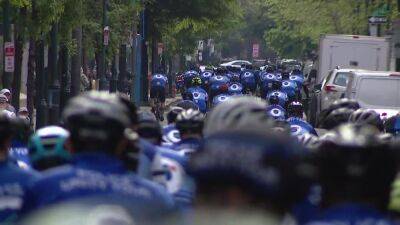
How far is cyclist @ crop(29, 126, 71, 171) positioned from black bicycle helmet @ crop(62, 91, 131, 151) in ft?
9.18

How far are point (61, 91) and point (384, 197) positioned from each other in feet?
84.5

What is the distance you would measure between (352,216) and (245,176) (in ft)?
2.17

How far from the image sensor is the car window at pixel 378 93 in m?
25.1

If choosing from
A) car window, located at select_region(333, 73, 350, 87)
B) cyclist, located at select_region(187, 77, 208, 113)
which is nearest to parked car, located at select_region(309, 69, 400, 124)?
car window, located at select_region(333, 73, 350, 87)

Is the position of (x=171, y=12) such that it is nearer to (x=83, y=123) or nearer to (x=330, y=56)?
(x=330, y=56)

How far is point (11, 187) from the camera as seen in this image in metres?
5.70

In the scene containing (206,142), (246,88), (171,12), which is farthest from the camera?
(171,12)

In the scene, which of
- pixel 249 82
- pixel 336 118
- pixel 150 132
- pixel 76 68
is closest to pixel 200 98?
pixel 76 68

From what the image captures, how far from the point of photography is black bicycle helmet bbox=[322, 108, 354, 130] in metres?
9.22

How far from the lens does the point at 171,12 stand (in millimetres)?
47188

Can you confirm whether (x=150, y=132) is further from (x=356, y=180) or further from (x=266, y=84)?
(x=266, y=84)

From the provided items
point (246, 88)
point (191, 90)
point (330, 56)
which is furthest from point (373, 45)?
point (191, 90)

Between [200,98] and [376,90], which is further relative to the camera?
[200,98]

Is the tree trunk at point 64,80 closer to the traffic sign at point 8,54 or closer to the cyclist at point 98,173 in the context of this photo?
the traffic sign at point 8,54
